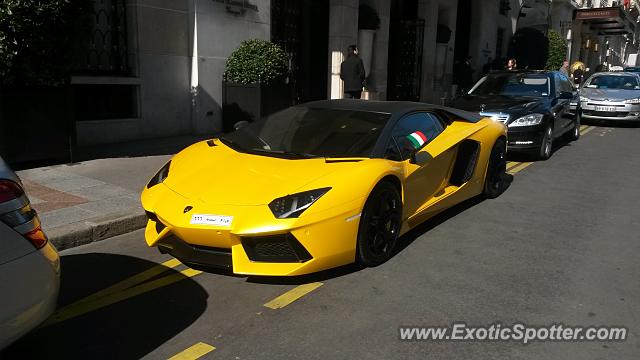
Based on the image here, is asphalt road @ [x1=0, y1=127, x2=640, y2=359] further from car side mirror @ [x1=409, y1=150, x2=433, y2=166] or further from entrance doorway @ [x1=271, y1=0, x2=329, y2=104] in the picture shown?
entrance doorway @ [x1=271, y1=0, x2=329, y2=104]

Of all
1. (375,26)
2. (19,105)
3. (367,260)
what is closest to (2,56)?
(19,105)

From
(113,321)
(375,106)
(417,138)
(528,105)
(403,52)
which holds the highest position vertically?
(403,52)

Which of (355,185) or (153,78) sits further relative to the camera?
(153,78)

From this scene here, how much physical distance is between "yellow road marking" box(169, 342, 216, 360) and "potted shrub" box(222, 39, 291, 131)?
316 inches

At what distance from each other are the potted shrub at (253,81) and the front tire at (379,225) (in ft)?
22.0

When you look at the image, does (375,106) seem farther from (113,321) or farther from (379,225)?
(113,321)

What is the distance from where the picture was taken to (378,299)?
3.93 m

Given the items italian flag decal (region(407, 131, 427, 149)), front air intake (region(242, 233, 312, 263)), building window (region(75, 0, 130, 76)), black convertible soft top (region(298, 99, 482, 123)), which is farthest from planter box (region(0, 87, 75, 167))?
italian flag decal (region(407, 131, 427, 149))

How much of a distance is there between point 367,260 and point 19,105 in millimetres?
5241

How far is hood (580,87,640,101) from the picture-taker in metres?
15.4

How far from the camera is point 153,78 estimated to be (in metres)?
10.3

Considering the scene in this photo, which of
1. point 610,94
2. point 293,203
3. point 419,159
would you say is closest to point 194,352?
point 293,203

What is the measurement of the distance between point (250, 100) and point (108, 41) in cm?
277

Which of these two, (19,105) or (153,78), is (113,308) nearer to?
(19,105)
